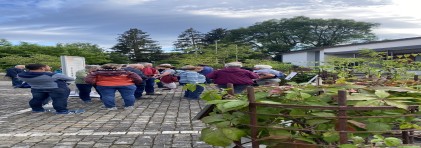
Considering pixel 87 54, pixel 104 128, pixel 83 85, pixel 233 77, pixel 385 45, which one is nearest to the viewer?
pixel 104 128

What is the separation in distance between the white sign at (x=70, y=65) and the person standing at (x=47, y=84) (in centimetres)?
290

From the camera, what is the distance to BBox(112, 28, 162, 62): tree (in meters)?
53.1

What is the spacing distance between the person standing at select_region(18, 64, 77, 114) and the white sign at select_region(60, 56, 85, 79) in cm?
290

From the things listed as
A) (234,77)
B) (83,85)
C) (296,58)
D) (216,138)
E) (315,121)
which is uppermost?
(315,121)

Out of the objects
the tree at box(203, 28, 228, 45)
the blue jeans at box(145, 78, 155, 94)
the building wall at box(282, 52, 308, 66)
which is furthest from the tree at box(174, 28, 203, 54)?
the blue jeans at box(145, 78, 155, 94)

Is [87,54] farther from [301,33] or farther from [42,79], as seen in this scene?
[42,79]

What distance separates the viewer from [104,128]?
6867 mm

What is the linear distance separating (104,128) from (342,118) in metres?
5.60

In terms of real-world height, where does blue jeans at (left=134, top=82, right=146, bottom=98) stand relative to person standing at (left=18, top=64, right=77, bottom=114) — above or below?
below

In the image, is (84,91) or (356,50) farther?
(356,50)

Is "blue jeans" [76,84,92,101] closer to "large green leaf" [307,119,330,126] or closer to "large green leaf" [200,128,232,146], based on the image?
"large green leaf" [200,128,232,146]

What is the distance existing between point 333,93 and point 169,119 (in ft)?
19.6

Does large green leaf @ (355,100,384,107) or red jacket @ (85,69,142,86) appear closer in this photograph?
large green leaf @ (355,100,384,107)

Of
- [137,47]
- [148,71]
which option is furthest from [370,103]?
[137,47]
